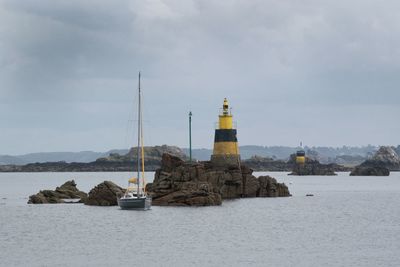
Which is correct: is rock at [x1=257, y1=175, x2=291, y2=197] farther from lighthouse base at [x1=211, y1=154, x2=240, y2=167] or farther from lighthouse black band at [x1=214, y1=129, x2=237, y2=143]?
lighthouse black band at [x1=214, y1=129, x2=237, y2=143]

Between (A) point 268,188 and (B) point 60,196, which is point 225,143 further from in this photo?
(B) point 60,196

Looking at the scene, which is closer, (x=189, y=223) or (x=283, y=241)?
(x=283, y=241)

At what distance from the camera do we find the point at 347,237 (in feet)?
193

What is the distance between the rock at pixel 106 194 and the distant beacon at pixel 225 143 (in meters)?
14.0

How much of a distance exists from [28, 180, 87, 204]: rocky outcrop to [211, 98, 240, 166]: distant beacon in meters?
16.4

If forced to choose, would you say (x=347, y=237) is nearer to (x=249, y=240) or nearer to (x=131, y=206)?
(x=249, y=240)

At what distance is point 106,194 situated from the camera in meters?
85.4

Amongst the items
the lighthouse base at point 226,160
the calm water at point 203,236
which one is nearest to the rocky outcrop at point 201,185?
the lighthouse base at point 226,160

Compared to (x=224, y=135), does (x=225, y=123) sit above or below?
above

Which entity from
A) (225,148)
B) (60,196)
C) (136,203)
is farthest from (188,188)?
(60,196)

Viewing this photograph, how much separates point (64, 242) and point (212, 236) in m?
10.9

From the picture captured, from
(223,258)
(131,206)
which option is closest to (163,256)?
(223,258)

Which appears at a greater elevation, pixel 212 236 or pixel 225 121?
pixel 225 121

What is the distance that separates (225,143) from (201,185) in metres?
13.2
